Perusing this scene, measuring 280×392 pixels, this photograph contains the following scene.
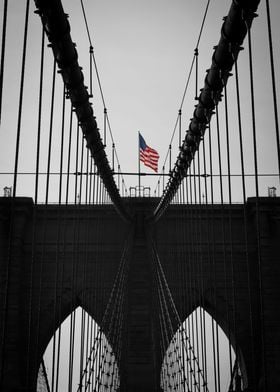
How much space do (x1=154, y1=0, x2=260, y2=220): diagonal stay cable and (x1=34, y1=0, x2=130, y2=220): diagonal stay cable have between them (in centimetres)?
137

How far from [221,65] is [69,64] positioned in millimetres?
1528

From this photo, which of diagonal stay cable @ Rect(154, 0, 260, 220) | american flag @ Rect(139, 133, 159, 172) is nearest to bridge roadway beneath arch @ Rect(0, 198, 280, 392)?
american flag @ Rect(139, 133, 159, 172)

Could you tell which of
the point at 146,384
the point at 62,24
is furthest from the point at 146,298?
the point at 62,24

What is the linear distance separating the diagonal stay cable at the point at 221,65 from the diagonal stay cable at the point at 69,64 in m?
1.37

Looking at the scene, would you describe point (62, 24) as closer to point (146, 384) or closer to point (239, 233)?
point (146, 384)

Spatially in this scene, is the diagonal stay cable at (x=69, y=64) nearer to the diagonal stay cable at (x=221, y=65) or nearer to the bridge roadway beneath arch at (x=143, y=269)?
the diagonal stay cable at (x=221, y=65)

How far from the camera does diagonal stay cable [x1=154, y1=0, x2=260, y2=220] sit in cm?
450

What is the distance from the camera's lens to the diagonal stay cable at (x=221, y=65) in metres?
4.50

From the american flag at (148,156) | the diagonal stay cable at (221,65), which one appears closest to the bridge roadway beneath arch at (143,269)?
the american flag at (148,156)

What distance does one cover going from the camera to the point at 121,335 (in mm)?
15789

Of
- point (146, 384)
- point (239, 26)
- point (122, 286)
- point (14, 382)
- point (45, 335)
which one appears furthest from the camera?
point (45, 335)

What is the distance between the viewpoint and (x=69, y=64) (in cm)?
600

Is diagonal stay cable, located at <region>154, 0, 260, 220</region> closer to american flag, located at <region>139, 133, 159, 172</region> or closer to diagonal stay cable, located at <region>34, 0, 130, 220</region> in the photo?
diagonal stay cable, located at <region>34, 0, 130, 220</region>

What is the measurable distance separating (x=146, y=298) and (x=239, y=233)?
4372mm
